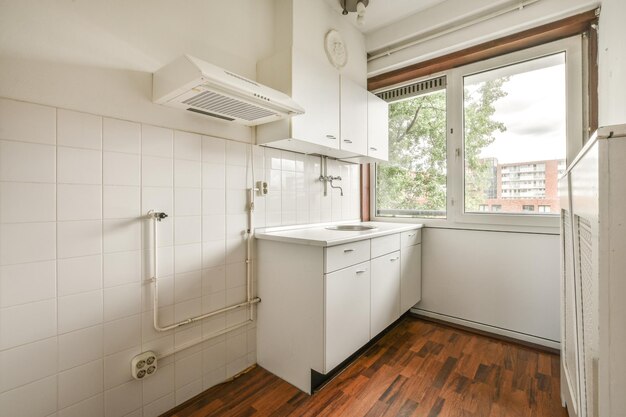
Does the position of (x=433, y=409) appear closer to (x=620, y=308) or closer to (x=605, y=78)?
(x=620, y=308)

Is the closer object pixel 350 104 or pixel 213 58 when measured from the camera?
pixel 213 58

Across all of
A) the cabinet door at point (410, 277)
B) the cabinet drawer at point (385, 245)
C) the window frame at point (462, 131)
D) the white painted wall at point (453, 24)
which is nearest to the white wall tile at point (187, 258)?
the cabinet drawer at point (385, 245)

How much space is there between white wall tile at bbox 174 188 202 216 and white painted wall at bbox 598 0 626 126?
2152 mm

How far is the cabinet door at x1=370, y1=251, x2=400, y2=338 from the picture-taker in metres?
2.13

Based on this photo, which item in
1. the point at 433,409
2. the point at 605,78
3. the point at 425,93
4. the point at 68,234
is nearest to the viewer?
the point at 68,234

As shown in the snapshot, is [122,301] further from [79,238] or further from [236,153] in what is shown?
[236,153]

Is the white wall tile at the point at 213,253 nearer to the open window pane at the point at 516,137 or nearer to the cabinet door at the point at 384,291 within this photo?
the cabinet door at the point at 384,291

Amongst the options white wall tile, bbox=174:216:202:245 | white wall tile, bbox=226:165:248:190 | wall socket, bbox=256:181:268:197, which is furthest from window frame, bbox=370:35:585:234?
white wall tile, bbox=174:216:202:245

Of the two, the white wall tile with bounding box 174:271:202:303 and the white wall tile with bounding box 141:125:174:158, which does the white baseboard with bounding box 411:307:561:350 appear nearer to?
the white wall tile with bounding box 174:271:202:303

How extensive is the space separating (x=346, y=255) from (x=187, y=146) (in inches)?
45.5

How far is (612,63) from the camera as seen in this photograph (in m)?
1.58

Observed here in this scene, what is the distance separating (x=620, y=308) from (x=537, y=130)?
234 centimetres

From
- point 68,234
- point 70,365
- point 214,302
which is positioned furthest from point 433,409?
point 68,234

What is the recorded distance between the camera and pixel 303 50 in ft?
6.72
